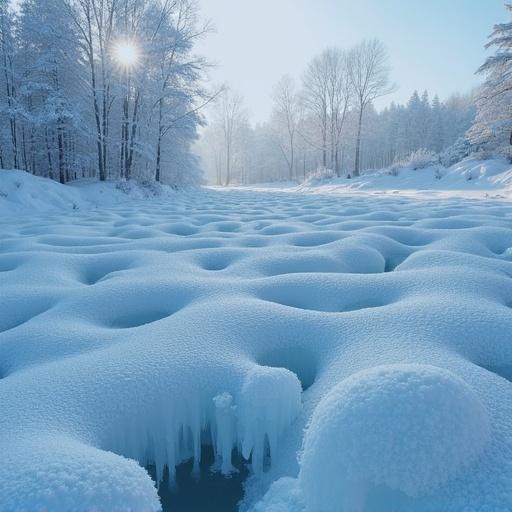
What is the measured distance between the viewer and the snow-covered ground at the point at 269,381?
613 millimetres

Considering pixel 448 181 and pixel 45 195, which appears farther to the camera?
pixel 448 181

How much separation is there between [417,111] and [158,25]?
4157cm

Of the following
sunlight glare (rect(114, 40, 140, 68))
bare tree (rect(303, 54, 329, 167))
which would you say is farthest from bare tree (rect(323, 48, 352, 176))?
sunlight glare (rect(114, 40, 140, 68))

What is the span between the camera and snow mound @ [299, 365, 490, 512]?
60cm

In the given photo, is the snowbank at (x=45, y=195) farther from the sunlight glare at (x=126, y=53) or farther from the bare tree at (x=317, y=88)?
the bare tree at (x=317, y=88)

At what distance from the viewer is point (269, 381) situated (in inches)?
35.0

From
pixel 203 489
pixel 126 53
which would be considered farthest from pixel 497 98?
pixel 203 489

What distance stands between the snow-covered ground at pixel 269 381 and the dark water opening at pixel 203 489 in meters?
0.03

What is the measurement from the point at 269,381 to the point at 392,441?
1.12ft

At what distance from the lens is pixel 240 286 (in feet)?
5.58

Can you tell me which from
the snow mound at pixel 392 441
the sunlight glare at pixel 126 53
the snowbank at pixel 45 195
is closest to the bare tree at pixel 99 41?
the sunlight glare at pixel 126 53

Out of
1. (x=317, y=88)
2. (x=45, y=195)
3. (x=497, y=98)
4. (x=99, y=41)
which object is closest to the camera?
(x=45, y=195)

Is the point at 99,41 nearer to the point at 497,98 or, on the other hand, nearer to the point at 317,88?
the point at 497,98

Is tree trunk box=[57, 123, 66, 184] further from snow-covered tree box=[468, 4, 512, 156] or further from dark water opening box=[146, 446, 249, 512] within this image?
snow-covered tree box=[468, 4, 512, 156]
